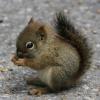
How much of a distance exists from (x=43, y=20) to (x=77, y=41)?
272 centimetres

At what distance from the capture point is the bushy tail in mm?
4891

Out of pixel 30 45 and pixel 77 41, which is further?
pixel 77 41

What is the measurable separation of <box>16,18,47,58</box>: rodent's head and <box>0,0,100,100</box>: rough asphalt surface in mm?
408

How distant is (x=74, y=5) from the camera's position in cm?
830

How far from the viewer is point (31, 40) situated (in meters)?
4.76

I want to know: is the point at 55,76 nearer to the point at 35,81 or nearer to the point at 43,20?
the point at 35,81

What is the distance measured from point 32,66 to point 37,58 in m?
0.09

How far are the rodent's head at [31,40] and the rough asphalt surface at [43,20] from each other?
408mm

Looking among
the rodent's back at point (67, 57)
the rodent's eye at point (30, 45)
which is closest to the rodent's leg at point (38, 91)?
the rodent's back at point (67, 57)

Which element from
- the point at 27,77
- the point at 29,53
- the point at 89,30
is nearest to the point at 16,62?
the point at 29,53

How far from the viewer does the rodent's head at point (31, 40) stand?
4.70 meters

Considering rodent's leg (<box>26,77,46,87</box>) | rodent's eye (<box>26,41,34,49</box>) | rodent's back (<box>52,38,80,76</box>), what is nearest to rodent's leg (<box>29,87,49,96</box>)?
rodent's leg (<box>26,77,46,87</box>)

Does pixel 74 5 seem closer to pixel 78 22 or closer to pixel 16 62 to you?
pixel 78 22

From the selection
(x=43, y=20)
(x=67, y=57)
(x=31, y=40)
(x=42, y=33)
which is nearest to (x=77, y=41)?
(x=67, y=57)
